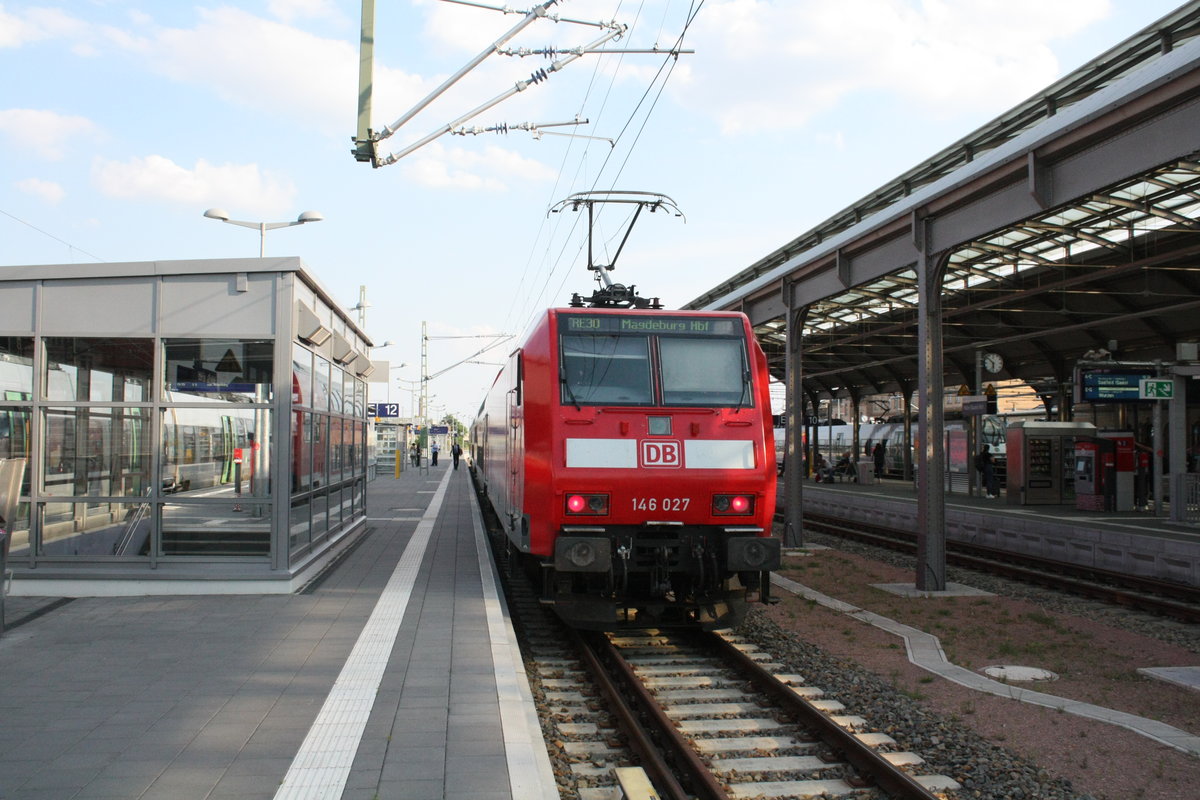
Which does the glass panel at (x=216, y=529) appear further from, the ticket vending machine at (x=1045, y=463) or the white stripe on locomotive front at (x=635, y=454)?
the ticket vending machine at (x=1045, y=463)

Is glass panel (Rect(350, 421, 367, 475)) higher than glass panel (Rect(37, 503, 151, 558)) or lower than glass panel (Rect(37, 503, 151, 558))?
higher

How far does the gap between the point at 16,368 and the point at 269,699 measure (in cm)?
584

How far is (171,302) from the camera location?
9.59m

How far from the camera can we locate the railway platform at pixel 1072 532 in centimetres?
1330

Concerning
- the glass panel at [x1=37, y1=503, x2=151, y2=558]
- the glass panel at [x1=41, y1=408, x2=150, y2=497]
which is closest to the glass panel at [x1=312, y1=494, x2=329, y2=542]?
the glass panel at [x1=37, y1=503, x2=151, y2=558]

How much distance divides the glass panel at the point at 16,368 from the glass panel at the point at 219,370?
55.7 inches

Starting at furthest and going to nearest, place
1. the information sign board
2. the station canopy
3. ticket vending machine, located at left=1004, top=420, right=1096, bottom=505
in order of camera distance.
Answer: ticket vending machine, located at left=1004, top=420, right=1096, bottom=505 → the information sign board → the station canopy

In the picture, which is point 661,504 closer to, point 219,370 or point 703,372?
point 703,372

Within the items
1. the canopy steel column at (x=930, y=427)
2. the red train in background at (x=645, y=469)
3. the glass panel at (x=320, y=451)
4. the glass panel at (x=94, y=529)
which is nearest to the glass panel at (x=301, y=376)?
the glass panel at (x=320, y=451)

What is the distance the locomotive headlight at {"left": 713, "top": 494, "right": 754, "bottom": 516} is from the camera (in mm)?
8406

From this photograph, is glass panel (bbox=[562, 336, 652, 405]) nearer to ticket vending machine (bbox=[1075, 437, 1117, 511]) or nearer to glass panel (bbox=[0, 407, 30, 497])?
glass panel (bbox=[0, 407, 30, 497])

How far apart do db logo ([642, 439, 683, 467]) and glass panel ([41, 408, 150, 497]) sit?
516cm

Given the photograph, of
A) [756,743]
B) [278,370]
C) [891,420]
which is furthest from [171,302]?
[891,420]

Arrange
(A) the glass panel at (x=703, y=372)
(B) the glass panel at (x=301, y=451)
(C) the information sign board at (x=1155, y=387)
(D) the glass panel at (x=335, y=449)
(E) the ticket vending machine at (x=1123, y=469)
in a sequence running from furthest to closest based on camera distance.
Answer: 1. (E) the ticket vending machine at (x=1123, y=469)
2. (C) the information sign board at (x=1155, y=387)
3. (D) the glass panel at (x=335, y=449)
4. (B) the glass panel at (x=301, y=451)
5. (A) the glass panel at (x=703, y=372)
